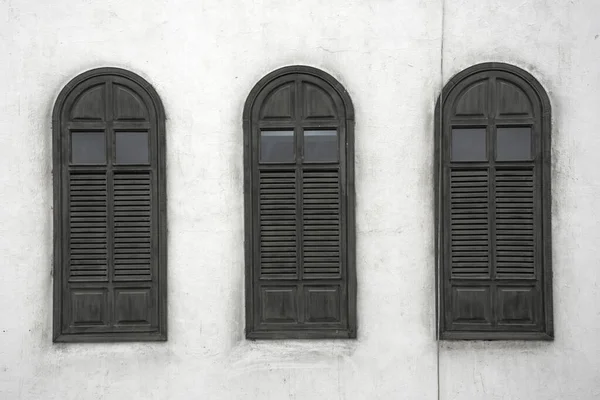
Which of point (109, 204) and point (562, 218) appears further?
point (109, 204)

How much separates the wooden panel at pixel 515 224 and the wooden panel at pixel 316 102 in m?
1.71

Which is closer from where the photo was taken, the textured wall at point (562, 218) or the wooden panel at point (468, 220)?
the textured wall at point (562, 218)

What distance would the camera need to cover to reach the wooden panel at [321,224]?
21.8ft

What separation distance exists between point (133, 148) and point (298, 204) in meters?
1.64

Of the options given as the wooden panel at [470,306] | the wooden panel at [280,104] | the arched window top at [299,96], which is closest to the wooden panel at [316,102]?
the arched window top at [299,96]

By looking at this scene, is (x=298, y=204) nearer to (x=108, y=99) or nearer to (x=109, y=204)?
(x=109, y=204)

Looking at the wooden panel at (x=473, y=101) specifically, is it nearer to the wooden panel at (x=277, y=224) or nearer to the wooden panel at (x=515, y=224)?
the wooden panel at (x=515, y=224)

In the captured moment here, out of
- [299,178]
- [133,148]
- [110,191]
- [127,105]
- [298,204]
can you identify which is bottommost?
[298,204]

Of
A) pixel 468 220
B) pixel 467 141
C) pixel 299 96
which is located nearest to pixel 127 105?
pixel 299 96

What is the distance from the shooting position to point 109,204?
6.68m

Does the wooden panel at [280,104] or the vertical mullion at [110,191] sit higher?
the wooden panel at [280,104]

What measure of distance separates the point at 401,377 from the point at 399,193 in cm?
171

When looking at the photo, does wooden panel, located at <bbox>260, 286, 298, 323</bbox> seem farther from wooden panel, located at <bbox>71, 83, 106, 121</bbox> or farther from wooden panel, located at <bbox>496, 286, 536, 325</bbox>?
wooden panel, located at <bbox>71, 83, 106, 121</bbox>

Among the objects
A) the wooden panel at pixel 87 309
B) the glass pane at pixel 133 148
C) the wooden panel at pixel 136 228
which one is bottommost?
Result: the wooden panel at pixel 87 309
